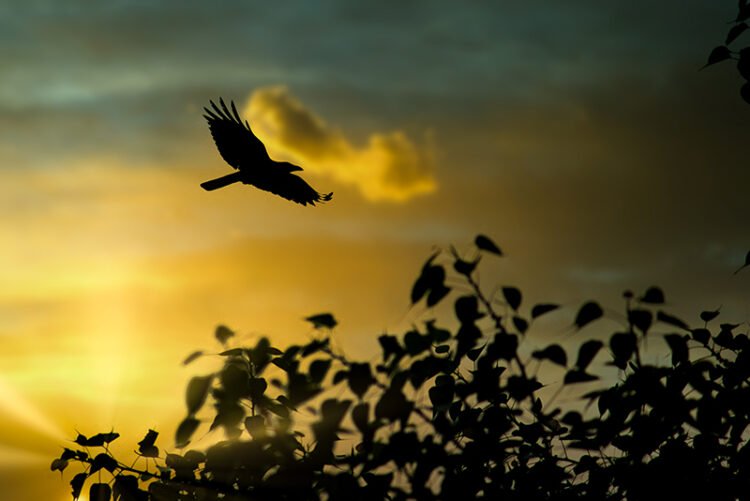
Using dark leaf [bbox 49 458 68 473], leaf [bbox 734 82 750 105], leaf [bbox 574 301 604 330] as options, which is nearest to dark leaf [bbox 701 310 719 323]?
leaf [bbox 734 82 750 105]

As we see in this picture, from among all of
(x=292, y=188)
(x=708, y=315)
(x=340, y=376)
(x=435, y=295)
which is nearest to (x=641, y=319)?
(x=435, y=295)

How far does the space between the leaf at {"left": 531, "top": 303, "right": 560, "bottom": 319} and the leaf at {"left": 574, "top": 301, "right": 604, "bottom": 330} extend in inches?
9.3

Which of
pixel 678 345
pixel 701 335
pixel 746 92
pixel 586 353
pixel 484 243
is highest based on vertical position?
pixel 746 92

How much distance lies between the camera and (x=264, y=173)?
453 inches

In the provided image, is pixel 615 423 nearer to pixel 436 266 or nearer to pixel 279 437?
pixel 436 266

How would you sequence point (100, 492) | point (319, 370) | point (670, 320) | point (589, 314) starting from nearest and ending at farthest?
point (589, 314)
point (670, 320)
point (319, 370)
point (100, 492)

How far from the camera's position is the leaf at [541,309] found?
3.67 meters

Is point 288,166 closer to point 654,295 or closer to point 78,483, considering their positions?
point 78,483

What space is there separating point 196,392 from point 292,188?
9.53m

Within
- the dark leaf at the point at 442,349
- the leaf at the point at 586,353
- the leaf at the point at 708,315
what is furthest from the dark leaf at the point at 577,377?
the leaf at the point at 708,315

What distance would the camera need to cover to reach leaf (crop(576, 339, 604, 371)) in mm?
3660

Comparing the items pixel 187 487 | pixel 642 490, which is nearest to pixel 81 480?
pixel 187 487

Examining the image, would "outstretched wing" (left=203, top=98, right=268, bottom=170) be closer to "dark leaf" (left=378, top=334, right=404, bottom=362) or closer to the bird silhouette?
the bird silhouette

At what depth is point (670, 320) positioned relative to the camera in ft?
11.6
